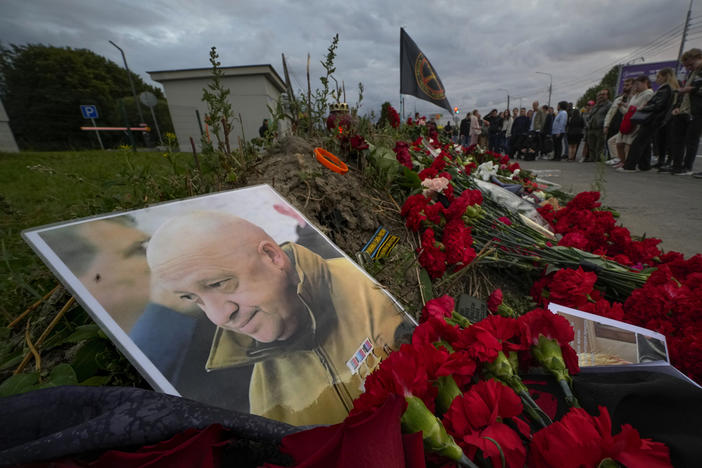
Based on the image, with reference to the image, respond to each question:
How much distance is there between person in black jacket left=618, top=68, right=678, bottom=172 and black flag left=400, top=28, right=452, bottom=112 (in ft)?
12.3

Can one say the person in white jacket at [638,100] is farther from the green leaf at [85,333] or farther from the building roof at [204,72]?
the building roof at [204,72]

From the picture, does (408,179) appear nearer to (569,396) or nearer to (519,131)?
(569,396)

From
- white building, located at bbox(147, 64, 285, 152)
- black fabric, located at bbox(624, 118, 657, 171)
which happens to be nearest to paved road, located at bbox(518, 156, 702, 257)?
black fabric, located at bbox(624, 118, 657, 171)

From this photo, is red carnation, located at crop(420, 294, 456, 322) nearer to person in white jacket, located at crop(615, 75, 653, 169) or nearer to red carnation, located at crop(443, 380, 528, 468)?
red carnation, located at crop(443, 380, 528, 468)

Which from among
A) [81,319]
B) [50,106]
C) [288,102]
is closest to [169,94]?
[50,106]

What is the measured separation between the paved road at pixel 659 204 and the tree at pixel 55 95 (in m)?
20.9

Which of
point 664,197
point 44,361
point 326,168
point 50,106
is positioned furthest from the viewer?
point 50,106

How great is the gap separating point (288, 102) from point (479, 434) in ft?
7.27

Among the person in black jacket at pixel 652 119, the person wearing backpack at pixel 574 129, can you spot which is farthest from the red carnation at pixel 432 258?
the person wearing backpack at pixel 574 129

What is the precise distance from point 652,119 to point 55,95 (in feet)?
91.6

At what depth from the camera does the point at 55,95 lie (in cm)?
1823

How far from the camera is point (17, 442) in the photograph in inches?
14.4

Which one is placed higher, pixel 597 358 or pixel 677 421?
pixel 677 421

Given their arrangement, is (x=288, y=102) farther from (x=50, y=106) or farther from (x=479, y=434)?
(x=50, y=106)
